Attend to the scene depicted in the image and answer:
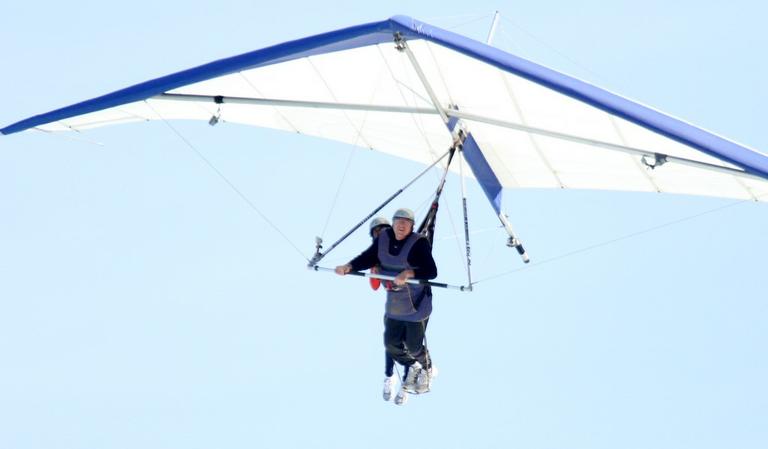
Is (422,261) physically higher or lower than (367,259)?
lower

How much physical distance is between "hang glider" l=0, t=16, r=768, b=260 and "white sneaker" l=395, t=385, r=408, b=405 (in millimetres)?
2312

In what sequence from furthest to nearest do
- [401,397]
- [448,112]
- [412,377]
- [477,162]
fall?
1. [477,162]
2. [401,397]
3. [448,112]
4. [412,377]

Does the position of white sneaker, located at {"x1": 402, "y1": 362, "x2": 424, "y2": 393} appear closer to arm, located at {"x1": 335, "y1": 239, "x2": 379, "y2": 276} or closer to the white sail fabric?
arm, located at {"x1": 335, "y1": 239, "x2": 379, "y2": 276}

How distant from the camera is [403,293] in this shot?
1719cm

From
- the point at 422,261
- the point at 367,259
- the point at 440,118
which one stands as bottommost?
the point at 422,261

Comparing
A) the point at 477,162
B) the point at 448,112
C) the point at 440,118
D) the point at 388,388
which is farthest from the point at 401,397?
the point at 440,118

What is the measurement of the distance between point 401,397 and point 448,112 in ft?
10.2

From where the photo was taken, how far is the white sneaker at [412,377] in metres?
17.8

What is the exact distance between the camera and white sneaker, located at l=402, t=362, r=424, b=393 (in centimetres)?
1777

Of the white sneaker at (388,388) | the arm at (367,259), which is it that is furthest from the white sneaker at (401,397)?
the arm at (367,259)

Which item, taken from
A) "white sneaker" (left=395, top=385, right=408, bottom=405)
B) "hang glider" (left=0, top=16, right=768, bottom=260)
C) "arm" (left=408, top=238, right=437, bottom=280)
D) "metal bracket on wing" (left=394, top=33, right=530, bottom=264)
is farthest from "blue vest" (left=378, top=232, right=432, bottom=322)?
"hang glider" (left=0, top=16, right=768, bottom=260)

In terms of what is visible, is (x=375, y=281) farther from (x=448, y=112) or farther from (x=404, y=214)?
(x=448, y=112)

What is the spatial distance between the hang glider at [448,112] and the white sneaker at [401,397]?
231 cm

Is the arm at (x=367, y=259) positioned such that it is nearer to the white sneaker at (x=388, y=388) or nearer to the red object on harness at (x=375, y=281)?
the red object on harness at (x=375, y=281)
